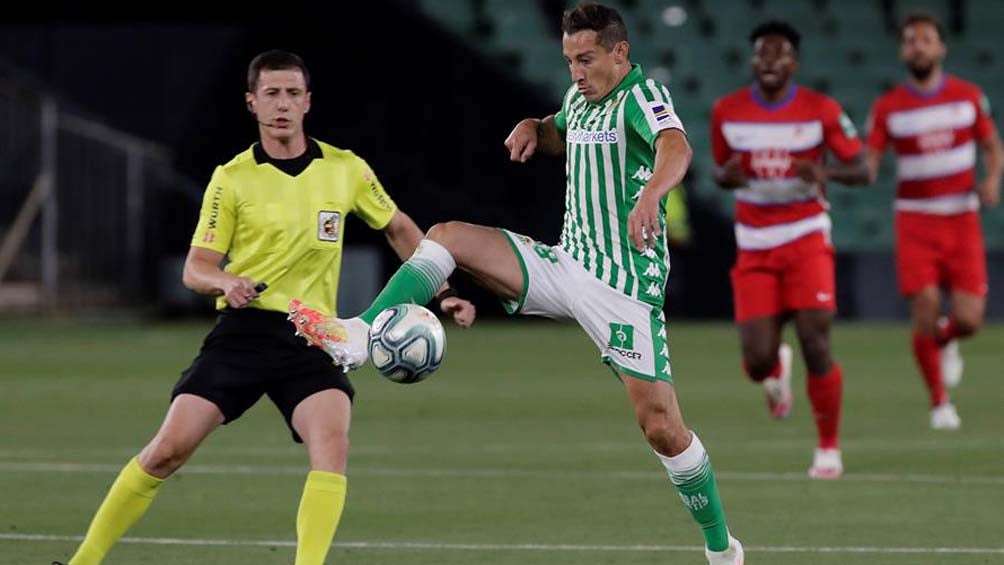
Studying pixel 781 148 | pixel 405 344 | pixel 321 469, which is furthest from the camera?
pixel 781 148

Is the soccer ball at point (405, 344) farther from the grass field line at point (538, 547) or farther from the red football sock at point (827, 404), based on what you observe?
the red football sock at point (827, 404)

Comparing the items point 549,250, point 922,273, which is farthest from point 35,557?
point 922,273

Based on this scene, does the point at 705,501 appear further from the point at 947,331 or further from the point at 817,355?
the point at 947,331

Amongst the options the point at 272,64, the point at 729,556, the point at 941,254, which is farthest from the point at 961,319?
the point at 272,64

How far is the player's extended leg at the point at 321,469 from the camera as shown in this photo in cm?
665

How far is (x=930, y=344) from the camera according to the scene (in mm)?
13039

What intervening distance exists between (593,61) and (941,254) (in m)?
6.66

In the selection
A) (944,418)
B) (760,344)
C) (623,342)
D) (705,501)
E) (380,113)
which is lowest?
(944,418)

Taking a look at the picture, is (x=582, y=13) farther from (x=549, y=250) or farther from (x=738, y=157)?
(x=738, y=157)

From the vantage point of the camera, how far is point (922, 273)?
514 inches

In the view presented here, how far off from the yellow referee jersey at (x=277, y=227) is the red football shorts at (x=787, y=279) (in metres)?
4.12

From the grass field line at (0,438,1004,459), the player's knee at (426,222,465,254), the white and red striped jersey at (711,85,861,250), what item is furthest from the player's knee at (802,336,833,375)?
the player's knee at (426,222,465,254)

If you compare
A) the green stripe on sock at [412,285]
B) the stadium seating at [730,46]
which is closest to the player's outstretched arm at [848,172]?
A: the green stripe on sock at [412,285]

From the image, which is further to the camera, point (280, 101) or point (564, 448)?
point (564, 448)
